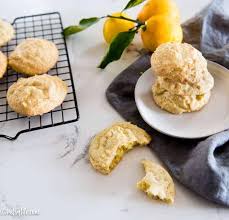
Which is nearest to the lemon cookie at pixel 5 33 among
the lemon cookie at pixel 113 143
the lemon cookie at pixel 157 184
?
the lemon cookie at pixel 113 143

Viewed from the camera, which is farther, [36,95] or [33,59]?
[33,59]

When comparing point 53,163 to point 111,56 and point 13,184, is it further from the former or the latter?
point 111,56

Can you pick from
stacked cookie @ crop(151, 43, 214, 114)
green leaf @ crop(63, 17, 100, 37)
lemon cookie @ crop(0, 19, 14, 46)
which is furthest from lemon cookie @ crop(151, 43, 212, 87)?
lemon cookie @ crop(0, 19, 14, 46)

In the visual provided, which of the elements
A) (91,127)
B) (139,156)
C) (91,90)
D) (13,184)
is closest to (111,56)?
(91,90)

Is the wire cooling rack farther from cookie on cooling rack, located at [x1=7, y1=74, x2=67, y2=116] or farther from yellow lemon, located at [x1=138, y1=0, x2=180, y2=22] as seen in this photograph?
yellow lemon, located at [x1=138, y1=0, x2=180, y2=22]

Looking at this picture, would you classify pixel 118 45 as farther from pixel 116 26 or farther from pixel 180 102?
pixel 180 102

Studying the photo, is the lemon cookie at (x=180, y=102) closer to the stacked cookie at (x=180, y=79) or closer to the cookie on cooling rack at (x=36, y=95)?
the stacked cookie at (x=180, y=79)

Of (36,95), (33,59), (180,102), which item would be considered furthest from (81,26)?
(180,102)
